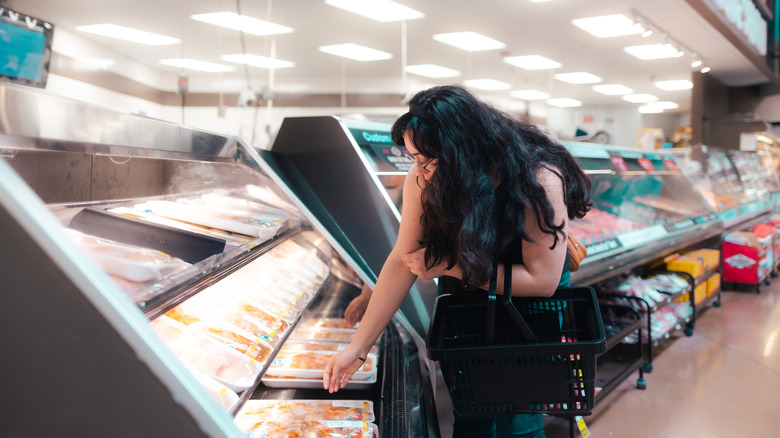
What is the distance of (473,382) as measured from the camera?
153 cm

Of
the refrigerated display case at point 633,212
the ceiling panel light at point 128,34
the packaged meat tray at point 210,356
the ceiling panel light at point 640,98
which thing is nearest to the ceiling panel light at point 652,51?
the refrigerated display case at point 633,212

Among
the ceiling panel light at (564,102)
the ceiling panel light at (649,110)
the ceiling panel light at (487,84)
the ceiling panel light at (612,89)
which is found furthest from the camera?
the ceiling panel light at (649,110)

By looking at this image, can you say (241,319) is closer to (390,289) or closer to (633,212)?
(390,289)

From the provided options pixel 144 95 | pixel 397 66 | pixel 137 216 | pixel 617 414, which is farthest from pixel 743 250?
pixel 144 95

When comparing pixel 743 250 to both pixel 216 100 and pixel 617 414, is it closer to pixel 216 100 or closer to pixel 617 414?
pixel 617 414

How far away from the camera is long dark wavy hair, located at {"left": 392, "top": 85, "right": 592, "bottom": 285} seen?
4.53 feet

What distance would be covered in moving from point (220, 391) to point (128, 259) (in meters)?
0.37

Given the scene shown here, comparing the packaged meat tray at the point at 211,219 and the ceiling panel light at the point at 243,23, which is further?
the ceiling panel light at the point at 243,23

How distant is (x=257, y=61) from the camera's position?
38.3 feet

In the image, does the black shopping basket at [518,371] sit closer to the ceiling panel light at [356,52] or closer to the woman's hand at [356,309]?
the woman's hand at [356,309]

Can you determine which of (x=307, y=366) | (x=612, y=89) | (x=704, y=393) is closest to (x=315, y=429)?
(x=307, y=366)

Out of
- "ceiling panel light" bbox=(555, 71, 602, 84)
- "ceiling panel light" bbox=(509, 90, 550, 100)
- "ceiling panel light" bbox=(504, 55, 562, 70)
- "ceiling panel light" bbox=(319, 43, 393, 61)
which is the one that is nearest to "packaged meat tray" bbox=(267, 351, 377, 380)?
"ceiling panel light" bbox=(319, 43, 393, 61)

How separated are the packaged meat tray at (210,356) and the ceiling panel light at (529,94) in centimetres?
1461

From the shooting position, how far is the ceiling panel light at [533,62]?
11172 mm
